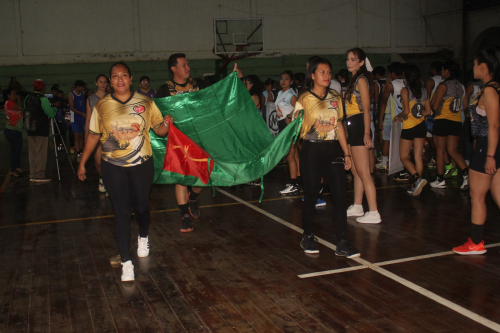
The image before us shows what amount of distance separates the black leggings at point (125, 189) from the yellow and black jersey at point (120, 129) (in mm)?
67

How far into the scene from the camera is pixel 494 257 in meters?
4.23

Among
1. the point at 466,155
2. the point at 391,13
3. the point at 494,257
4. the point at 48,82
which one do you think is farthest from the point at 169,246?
the point at 391,13

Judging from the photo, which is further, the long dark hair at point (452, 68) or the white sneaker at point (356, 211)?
the long dark hair at point (452, 68)

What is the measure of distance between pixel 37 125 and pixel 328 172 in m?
6.90

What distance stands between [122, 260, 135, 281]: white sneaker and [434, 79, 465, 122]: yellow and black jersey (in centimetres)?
534

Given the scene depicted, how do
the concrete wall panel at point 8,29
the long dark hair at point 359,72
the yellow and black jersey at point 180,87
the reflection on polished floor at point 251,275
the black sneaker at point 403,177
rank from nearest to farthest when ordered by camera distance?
the reflection on polished floor at point 251,275 < the long dark hair at point 359,72 < the yellow and black jersey at point 180,87 < the black sneaker at point 403,177 < the concrete wall panel at point 8,29

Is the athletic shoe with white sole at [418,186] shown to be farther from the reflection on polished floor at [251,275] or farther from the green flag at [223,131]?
the green flag at [223,131]

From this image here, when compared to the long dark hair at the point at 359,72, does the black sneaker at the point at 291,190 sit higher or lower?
lower

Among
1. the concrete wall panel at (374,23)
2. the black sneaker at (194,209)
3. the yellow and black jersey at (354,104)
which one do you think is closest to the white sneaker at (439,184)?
→ the yellow and black jersey at (354,104)

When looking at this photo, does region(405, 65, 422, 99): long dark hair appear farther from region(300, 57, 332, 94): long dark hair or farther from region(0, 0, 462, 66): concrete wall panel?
region(0, 0, 462, 66): concrete wall panel

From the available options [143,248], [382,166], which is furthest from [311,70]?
[382,166]

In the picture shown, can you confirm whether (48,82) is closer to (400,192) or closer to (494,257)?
(400,192)

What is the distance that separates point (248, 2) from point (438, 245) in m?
18.1

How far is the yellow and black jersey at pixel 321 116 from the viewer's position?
432 centimetres
